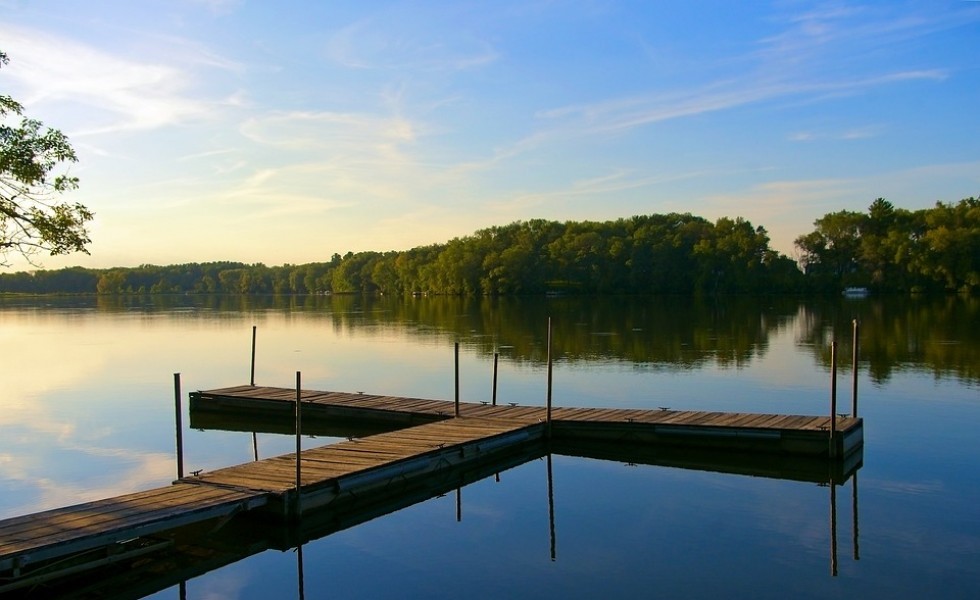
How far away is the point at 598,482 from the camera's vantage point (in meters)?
16.2

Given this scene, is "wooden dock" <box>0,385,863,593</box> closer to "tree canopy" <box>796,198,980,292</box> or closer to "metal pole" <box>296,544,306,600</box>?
"metal pole" <box>296,544,306,600</box>

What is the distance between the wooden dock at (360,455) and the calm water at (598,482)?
80 cm

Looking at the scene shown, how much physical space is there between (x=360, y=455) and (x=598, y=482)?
466 centimetres

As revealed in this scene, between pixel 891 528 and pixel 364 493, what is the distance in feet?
28.6

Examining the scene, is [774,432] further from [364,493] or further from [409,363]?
[409,363]

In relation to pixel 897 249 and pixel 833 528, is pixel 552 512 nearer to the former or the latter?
pixel 833 528

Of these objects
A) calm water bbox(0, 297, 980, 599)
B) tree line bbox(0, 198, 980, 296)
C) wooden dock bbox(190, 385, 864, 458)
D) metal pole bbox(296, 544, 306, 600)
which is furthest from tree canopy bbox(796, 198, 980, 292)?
metal pole bbox(296, 544, 306, 600)

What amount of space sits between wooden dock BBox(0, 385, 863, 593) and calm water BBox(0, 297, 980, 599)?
0.80 metres

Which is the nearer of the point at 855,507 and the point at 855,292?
the point at 855,507

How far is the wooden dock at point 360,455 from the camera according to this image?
10844mm

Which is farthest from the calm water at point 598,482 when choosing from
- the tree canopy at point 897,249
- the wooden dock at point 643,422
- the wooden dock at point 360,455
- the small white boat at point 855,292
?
the small white boat at point 855,292

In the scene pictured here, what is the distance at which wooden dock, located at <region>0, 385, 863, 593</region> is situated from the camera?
35.6 feet

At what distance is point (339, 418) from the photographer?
22.8 m

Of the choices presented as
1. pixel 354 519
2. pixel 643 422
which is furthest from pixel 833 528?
pixel 354 519
